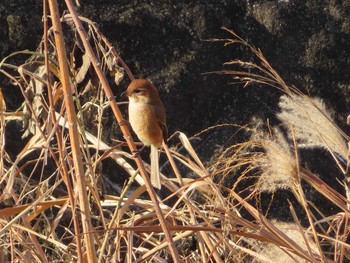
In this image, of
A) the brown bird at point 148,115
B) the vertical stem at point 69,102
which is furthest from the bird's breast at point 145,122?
the vertical stem at point 69,102

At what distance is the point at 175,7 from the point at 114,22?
0.93ft

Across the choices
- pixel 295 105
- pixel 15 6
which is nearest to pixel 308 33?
pixel 15 6

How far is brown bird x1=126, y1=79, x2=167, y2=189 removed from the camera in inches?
82.5

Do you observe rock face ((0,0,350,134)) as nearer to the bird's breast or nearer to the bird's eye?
the bird's breast

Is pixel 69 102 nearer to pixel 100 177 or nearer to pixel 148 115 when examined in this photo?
pixel 100 177

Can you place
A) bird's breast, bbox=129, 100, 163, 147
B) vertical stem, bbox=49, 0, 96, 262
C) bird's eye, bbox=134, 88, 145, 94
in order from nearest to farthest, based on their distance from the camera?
1. vertical stem, bbox=49, 0, 96, 262
2. bird's eye, bbox=134, 88, 145, 94
3. bird's breast, bbox=129, 100, 163, 147

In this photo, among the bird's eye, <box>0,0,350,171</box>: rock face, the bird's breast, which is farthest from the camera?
<box>0,0,350,171</box>: rock face

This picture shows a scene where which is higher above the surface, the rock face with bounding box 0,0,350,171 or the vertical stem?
the vertical stem

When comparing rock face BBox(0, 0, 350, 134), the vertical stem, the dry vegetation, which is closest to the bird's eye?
the dry vegetation

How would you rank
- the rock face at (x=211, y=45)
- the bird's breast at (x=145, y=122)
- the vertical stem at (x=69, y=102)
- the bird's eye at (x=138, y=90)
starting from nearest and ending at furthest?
the vertical stem at (x=69, y=102) < the bird's eye at (x=138, y=90) < the bird's breast at (x=145, y=122) < the rock face at (x=211, y=45)

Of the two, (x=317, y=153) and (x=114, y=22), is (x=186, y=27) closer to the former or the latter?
(x=114, y=22)

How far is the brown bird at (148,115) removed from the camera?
210 cm

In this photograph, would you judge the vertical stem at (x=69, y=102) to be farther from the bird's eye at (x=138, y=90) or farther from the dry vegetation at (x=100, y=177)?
the bird's eye at (x=138, y=90)

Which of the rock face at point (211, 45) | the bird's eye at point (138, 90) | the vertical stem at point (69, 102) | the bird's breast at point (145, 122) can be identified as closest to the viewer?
the vertical stem at point (69, 102)
